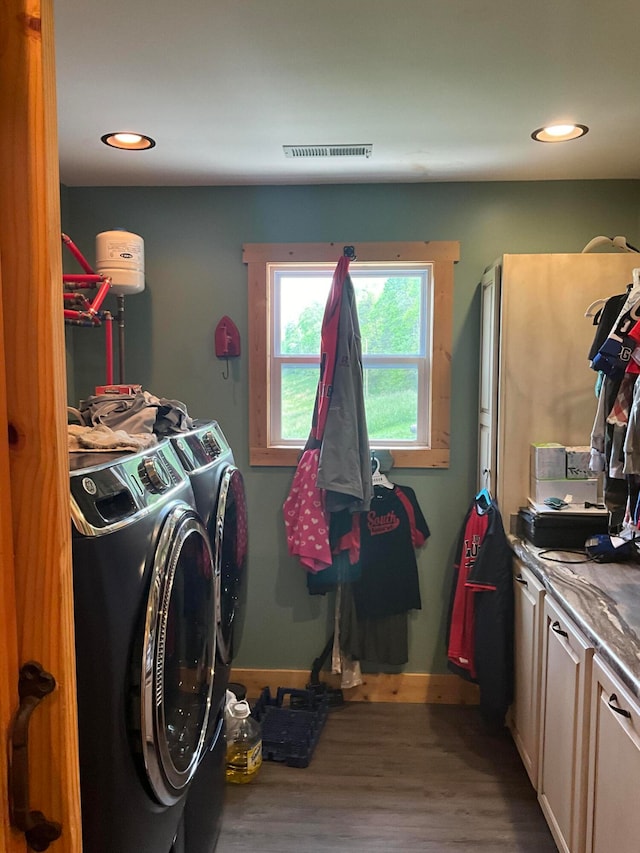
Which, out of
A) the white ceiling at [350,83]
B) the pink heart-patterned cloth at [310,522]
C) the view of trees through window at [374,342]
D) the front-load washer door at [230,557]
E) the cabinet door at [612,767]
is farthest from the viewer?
the view of trees through window at [374,342]

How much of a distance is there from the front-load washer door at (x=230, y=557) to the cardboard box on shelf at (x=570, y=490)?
116cm

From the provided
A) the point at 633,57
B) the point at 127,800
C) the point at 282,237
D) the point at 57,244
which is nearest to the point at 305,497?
the point at 282,237

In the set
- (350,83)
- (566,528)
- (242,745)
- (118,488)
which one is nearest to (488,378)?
(566,528)

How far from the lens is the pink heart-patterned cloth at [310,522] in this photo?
2.77 metres

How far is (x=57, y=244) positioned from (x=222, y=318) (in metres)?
2.26

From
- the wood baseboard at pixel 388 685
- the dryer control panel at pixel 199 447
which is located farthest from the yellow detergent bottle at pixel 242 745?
the dryer control panel at pixel 199 447

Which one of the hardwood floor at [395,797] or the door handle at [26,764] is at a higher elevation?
the door handle at [26,764]

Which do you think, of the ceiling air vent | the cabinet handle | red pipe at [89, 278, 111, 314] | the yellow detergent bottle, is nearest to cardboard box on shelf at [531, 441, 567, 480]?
the cabinet handle

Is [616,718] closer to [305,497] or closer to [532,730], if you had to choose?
[532,730]

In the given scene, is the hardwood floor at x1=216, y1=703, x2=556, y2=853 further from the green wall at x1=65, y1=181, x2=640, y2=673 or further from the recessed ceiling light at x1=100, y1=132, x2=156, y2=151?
the recessed ceiling light at x1=100, y1=132, x2=156, y2=151

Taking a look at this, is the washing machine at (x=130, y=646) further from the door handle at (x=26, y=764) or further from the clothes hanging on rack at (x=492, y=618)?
the clothes hanging on rack at (x=492, y=618)

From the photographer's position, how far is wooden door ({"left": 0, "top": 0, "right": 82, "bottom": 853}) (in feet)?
2.24

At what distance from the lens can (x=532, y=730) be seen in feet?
7.43

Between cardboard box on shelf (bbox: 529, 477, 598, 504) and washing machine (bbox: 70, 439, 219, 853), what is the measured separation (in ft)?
4.94
